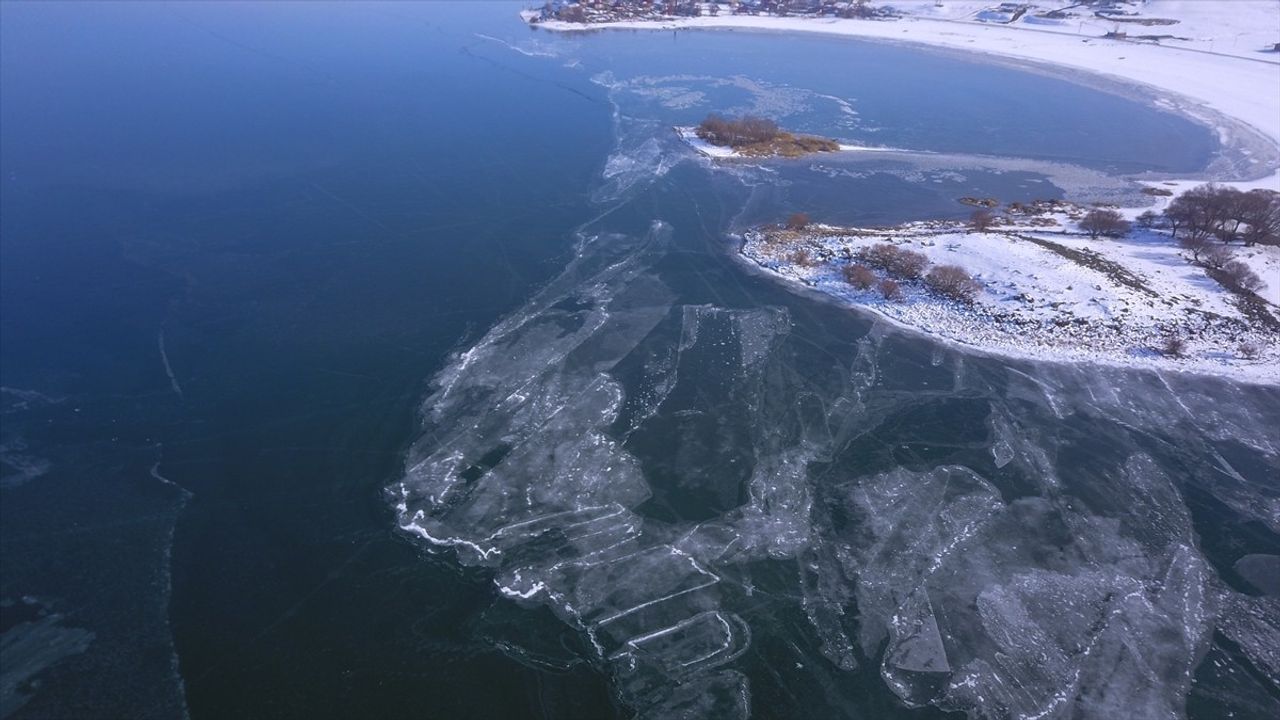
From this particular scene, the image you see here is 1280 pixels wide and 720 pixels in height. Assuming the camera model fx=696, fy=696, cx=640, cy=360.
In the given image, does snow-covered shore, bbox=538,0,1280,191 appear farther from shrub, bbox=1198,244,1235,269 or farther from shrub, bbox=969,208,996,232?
shrub, bbox=969,208,996,232

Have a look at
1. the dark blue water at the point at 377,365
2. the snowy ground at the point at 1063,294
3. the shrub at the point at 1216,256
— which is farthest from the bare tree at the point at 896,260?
the shrub at the point at 1216,256

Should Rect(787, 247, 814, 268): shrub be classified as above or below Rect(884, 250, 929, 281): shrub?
below

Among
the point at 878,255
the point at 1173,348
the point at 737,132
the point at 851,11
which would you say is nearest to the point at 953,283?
the point at 878,255

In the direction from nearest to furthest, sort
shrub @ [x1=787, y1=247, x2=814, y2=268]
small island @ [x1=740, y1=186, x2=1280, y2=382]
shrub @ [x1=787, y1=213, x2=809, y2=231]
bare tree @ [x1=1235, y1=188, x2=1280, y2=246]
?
small island @ [x1=740, y1=186, x2=1280, y2=382], shrub @ [x1=787, y1=247, x2=814, y2=268], bare tree @ [x1=1235, y1=188, x2=1280, y2=246], shrub @ [x1=787, y1=213, x2=809, y2=231]

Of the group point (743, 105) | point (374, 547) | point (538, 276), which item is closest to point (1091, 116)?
point (743, 105)

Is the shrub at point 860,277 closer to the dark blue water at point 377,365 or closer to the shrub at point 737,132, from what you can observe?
the dark blue water at point 377,365

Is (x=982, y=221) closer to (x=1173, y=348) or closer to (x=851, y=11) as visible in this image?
(x=1173, y=348)

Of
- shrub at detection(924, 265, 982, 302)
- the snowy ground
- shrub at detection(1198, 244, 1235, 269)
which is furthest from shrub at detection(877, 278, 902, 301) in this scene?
shrub at detection(1198, 244, 1235, 269)

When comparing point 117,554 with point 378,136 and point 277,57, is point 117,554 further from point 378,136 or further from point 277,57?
point 277,57
